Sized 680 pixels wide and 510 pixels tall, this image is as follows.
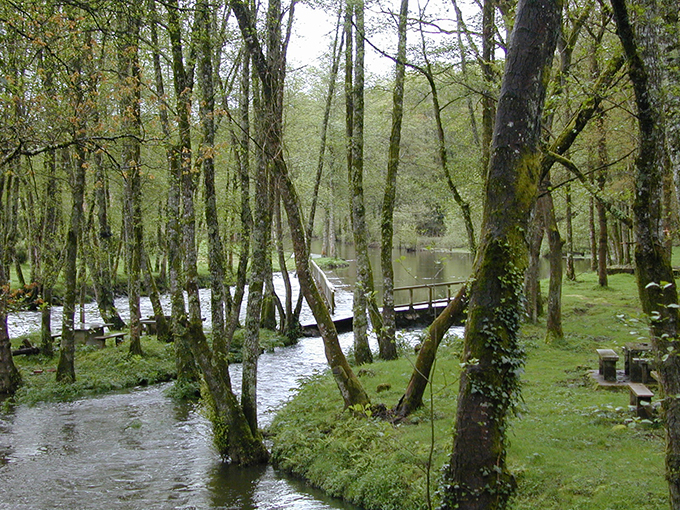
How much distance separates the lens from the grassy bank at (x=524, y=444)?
543 cm

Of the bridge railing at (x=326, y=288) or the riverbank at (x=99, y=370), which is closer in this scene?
the riverbank at (x=99, y=370)

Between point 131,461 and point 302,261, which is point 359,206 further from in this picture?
point 131,461

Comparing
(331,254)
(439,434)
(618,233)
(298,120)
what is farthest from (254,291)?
(331,254)

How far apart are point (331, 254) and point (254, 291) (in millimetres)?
38893

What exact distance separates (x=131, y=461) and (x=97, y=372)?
5.67 m

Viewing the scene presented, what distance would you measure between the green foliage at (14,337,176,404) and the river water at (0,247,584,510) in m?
0.49

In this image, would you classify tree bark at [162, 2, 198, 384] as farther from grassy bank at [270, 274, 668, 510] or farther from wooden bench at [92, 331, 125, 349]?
wooden bench at [92, 331, 125, 349]

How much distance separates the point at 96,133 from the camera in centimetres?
723

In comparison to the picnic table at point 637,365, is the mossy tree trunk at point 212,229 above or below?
above

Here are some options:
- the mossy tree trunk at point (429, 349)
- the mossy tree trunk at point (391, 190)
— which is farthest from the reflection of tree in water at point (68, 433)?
the mossy tree trunk at point (391, 190)

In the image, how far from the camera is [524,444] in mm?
6633

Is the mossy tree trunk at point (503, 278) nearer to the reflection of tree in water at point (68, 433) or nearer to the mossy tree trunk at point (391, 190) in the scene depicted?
the reflection of tree in water at point (68, 433)

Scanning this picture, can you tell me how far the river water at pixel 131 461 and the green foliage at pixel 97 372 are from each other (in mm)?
485

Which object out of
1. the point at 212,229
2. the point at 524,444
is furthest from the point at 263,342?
the point at 524,444
